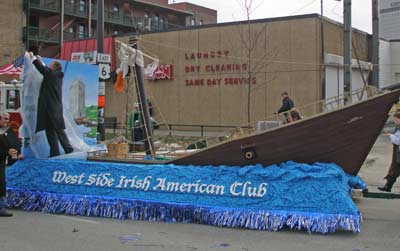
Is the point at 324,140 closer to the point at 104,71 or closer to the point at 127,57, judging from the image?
the point at 127,57

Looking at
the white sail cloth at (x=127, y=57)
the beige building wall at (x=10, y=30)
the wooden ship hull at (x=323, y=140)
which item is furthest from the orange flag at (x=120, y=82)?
the beige building wall at (x=10, y=30)

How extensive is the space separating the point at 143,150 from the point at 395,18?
1158 centimetres

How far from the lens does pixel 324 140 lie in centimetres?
695

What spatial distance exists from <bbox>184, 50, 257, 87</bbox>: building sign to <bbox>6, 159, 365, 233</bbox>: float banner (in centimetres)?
1805

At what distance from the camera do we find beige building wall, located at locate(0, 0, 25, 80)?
44.8 m

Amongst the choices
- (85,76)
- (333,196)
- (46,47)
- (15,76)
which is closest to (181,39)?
(15,76)

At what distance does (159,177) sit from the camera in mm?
7328

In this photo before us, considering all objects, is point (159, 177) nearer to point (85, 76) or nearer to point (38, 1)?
point (85, 76)

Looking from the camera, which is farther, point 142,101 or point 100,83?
point 100,83

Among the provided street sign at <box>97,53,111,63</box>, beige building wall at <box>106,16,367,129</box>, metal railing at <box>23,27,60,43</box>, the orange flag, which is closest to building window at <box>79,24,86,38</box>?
metal railing at <box>23,27,60,43</box>

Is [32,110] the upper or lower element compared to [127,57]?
lower

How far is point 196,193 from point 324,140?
1974 mm

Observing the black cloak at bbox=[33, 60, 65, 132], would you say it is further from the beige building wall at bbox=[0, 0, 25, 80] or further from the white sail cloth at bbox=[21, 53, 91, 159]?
the beige building wall at bbox=[0, 0, 25, 80]

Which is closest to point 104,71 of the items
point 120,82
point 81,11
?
point 120,82
